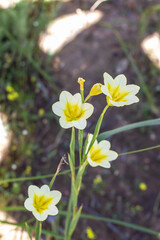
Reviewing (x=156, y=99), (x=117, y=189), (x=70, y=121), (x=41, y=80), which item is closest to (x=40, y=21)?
(x=41, y=80)

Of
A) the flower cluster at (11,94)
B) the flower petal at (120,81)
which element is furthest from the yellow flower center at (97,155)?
the flower cluster at (11,94)

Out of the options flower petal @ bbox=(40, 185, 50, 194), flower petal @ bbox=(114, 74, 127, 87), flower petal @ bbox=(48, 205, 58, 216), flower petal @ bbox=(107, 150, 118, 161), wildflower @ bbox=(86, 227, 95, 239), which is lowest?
wildflower @ bbox=(86, 227, 95, 239)

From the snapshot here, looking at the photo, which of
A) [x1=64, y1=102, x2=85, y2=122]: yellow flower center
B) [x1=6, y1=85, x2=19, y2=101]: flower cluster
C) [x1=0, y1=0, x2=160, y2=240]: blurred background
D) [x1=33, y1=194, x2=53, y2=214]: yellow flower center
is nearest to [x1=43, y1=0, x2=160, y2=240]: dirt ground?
[x1=0, y1=0, x2=160, y2=240]: blurred background

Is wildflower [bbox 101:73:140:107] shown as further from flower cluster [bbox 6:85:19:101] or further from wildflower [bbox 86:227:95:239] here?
flower cluster [bbox 6:85:19:101]

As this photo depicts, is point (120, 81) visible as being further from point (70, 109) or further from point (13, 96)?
point (13, 96)

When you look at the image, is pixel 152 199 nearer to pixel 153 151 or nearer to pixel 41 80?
pixel 153 151

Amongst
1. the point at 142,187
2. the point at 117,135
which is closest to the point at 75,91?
the point at 117,135
